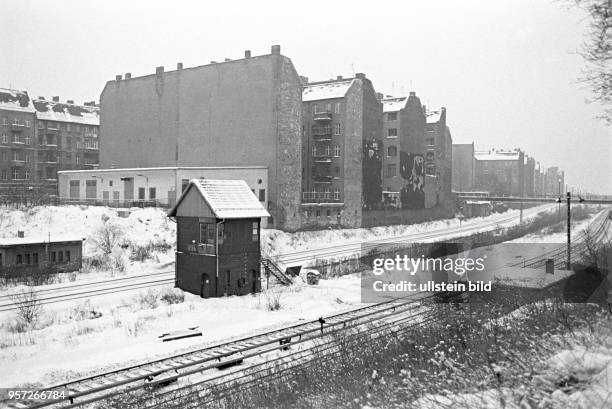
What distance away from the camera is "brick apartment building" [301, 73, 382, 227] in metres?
49.1

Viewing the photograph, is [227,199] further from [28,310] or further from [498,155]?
[498,155]

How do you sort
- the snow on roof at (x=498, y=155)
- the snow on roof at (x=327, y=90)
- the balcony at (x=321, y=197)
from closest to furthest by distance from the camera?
1. the balcony at (x=321, y=197)
2. the snow on roof at (x=327, y=90)
3. the snow on roof at (x=498, y=155)

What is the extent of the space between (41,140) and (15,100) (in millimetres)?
5916

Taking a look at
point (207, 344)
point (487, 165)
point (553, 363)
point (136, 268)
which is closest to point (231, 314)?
point (207, 344)

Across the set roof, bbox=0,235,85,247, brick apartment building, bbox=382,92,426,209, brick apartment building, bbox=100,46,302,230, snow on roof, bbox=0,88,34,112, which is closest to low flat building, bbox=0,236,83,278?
roof, bbox=0,235,85,247

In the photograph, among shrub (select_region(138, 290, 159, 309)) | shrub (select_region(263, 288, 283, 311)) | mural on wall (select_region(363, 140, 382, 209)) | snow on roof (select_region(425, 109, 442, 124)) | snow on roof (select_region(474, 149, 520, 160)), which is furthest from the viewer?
→ snow on roof (select_region(474, 149, 520, 160))

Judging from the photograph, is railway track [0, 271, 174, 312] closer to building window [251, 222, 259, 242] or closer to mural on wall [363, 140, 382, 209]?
building window [251, 222, 259, 242]

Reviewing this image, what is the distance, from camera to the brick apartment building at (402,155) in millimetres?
59188

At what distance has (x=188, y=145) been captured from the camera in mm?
47531

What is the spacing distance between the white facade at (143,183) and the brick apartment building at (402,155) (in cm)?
1895

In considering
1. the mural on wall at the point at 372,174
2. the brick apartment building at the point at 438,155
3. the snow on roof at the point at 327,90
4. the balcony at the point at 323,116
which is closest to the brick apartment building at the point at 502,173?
the brick apartment building at the point at 438,155

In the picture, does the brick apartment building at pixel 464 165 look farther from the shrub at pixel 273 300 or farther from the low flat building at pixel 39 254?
the low flat building at pixel 39 254

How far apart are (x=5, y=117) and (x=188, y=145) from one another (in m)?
22.3

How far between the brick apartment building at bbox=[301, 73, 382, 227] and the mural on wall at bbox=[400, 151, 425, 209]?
7.12 metres
